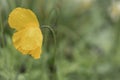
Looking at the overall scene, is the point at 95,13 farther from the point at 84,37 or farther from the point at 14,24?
the point at 14,24

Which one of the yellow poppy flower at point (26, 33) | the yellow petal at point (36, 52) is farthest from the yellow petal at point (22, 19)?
the yellow petal at point (36, 52)

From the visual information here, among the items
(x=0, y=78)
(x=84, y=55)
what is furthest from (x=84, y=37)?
(x=0, y=78)

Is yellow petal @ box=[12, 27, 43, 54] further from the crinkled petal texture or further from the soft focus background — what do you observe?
the soft focus background

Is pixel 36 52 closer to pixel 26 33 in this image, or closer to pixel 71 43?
pixel 26 33

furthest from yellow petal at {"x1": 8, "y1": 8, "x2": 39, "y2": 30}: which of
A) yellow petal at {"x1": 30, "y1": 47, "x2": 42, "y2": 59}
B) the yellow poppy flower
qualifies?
yellow petal at {"x1": 30, "y1": 47, "x2": 42, "y2": 59}

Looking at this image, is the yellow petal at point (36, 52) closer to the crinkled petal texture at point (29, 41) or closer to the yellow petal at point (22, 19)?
the crinkled petal texture at point (29, 41)

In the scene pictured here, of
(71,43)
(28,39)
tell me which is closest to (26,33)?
(28,39)

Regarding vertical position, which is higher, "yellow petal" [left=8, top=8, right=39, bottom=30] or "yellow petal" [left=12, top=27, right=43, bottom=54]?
"yellow petal" [left=8, top=8, right=39, bottom=30]
